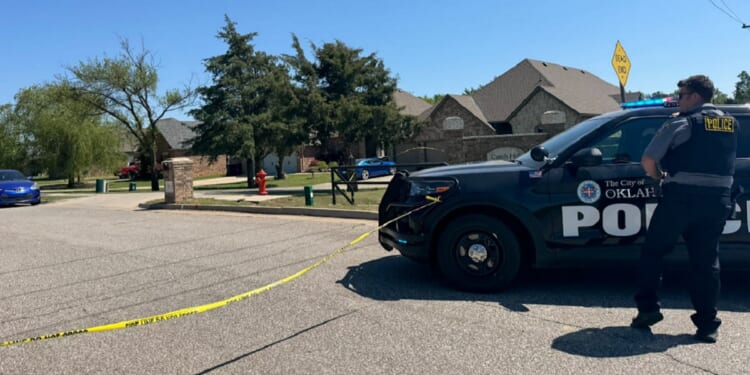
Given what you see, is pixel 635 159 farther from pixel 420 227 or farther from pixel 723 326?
pixel 420 227

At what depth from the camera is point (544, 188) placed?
4922mm

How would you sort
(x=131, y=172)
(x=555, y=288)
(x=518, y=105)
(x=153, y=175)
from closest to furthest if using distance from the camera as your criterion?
(x=555, y=288)
(x=153, y=175)
(x=518, y=105)
(x=131, y=172)

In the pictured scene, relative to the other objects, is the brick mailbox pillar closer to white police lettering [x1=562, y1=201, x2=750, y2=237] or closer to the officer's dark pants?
white police lettering [x1=562, y1=201, x2=750, y2=237]

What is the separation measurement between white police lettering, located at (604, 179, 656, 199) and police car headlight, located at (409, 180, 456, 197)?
1401mm

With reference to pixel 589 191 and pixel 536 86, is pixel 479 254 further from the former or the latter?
pixel 536 86

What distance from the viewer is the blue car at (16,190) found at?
18.6 metres

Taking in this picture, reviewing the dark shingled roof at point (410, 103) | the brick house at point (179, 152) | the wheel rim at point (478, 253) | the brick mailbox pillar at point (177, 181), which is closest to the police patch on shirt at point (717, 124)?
the wheel rim at point (478, 253)

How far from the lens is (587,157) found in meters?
4.70

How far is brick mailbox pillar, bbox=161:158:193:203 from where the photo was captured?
16188 millimetres

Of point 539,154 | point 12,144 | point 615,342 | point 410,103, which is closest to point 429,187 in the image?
point 539,154

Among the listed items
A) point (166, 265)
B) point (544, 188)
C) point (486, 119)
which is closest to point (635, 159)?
point (544, 188)

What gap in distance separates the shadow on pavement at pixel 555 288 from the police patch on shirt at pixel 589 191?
0.93 m

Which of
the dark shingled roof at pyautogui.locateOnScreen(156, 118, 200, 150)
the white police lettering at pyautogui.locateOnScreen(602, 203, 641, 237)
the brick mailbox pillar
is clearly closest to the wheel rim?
the white police lettering at pyautogui.locateOnScreen(602, 203, 641, 237)

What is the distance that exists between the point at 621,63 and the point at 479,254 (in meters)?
7.13
